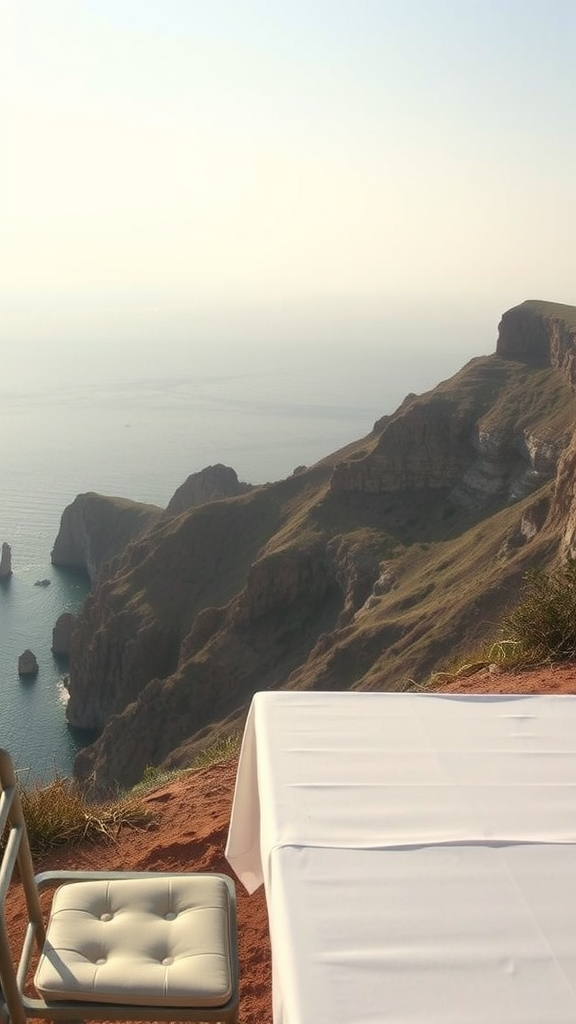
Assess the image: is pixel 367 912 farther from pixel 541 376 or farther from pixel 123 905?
pixel 541 376

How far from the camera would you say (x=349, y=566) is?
4122cm

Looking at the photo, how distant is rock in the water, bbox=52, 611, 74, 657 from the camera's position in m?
65.8

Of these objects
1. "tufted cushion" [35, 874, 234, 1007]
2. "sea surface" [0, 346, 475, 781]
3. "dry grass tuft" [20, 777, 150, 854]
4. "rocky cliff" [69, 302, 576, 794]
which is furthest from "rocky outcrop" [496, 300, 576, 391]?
"tufted cushion" [35, 874, 234, 1007]

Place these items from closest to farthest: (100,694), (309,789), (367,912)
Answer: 1. (367,912)
2. (309,789)
3. (100,694)

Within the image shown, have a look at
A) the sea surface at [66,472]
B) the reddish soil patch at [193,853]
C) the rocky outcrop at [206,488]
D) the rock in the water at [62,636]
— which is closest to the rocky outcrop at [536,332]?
the rocky outcrop at [206,488]

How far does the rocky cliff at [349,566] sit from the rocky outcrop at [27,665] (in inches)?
206

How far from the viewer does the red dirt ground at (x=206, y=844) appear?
375 centimetres

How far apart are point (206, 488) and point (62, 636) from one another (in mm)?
18906

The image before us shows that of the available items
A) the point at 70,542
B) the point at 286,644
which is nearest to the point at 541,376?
the point at 286,644

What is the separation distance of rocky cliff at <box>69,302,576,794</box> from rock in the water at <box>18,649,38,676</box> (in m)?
5.24

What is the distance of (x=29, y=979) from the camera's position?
3.77 m

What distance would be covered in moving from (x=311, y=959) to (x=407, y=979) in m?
0.22

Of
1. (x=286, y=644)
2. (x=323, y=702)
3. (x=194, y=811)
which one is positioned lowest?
(x=286, y=644)

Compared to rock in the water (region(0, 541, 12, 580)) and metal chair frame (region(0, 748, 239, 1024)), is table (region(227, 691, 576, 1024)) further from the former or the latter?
rock in the water (region(0, 541, 12, 580))
